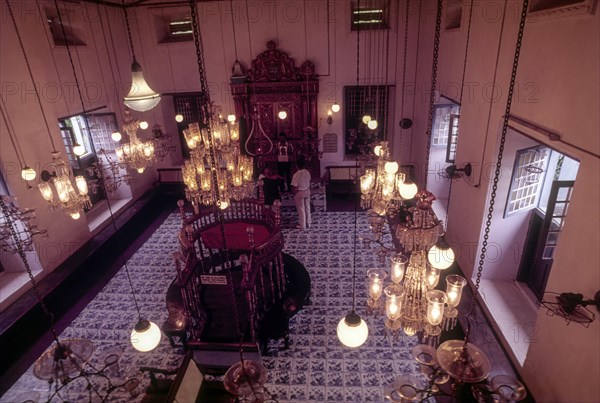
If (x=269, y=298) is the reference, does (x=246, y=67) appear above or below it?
above

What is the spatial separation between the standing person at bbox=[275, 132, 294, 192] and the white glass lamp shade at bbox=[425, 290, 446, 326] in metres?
8.65

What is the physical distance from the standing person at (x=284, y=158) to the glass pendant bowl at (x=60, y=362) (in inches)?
349

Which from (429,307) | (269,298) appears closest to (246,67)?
(269,298)

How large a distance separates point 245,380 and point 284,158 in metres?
9.03

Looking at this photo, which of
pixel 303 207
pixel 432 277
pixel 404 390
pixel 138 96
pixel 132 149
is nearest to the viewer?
pixel 404 390

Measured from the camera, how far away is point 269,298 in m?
7.26

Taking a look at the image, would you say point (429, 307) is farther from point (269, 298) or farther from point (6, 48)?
point (6, 48)

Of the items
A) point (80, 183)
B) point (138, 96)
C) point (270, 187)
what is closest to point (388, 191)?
point (138, 96)

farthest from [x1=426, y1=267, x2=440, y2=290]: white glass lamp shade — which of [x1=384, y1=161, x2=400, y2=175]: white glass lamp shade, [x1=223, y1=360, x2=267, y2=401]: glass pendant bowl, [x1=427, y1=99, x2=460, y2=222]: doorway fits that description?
[x1=427, y1=99, x2=460, y2=222]: doorway

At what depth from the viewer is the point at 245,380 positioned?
3.25m

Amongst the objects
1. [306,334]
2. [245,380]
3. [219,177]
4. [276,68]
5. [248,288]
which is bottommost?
[306,334]

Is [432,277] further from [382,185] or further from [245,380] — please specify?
[382,185]

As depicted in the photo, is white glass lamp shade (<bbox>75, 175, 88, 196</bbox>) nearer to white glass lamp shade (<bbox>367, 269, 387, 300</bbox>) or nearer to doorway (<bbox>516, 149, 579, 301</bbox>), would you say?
white glass lamp shade (<bbox>367, 269, 387, 300</bbox>)

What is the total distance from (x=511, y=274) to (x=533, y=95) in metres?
3.48
